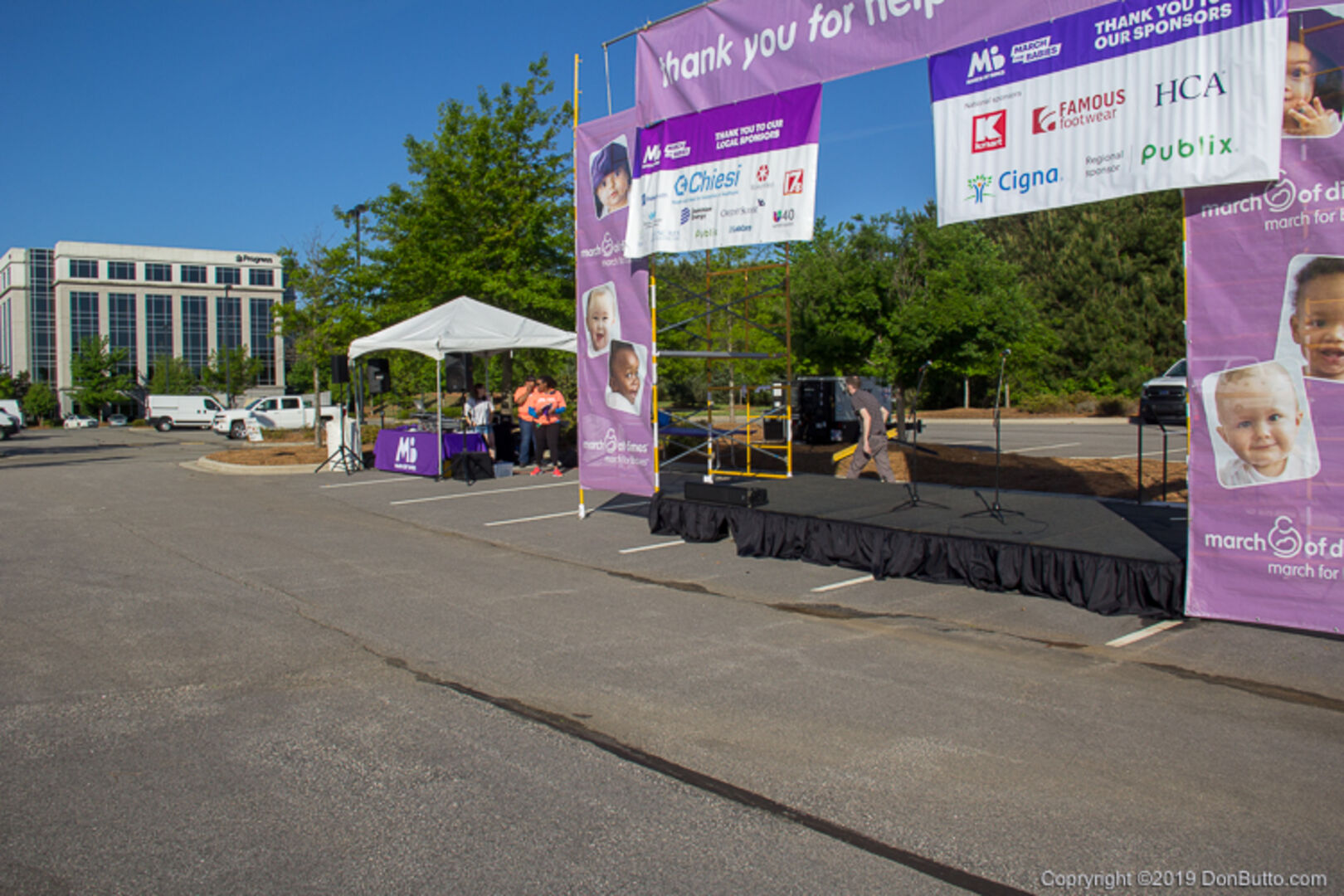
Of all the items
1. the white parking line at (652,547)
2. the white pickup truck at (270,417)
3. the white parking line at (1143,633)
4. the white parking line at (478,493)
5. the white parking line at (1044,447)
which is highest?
the white pickup truck at (270,417)

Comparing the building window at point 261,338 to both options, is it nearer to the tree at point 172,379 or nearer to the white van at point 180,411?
the tree at point 172,379

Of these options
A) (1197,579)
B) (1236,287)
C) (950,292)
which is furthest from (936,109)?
(950,292)

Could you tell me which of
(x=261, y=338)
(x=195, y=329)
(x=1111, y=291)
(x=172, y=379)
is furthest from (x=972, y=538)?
(x=195, y=329)

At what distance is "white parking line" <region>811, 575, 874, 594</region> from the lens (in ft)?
26.2

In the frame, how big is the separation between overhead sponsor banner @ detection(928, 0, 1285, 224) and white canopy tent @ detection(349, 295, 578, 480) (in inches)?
397

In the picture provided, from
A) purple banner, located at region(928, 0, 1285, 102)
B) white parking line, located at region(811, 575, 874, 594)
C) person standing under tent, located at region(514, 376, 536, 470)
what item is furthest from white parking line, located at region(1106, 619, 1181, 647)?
person standing under tent, located at region(514, 376, 536, 470)

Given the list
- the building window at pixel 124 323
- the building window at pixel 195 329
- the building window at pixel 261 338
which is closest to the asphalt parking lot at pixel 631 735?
the building window at pixel 261 338

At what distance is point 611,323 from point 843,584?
445 cm

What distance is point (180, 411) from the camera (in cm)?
5444

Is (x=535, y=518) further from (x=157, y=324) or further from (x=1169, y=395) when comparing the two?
(x=157, y=324)

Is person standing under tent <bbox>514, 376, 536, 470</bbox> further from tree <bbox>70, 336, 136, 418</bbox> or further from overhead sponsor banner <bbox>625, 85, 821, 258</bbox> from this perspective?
tree <bbox>70, 336, 136, 418</bbox>

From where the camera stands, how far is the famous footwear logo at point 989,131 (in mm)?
7168

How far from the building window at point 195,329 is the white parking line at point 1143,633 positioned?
11868cm

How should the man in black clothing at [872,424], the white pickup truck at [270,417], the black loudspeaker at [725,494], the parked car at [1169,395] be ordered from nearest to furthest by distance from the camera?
the black loudspeaker at [725,494], the man in black clothing at [872,424], the parked car at [1169,395], the white pickup truck at [270,417]
